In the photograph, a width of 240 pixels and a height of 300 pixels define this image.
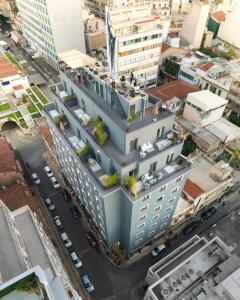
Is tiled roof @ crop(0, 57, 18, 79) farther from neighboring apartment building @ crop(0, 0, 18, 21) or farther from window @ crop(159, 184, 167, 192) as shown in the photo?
window @ crop(159, 184, 167, 192)

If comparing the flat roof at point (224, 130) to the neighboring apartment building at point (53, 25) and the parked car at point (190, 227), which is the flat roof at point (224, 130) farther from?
the neighboring apartment building at point (53, 25)

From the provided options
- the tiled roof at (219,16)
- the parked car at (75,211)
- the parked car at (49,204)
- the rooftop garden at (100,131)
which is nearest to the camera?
the rooftop garden at (100,131)

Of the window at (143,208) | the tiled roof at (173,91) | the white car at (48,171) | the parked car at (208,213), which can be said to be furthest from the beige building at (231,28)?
the window at (143,208)

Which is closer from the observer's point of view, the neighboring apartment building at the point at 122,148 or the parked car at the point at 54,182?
the neighboring apartment building at the point at 122,148

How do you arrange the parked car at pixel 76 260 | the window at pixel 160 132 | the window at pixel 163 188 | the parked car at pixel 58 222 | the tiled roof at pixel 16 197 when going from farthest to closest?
the parked car at pixel 58 222
the parked car at pixel 76 260
the tiled roof at pixel 16 197
the window at pixel 163 188
the window at pixel 160 132

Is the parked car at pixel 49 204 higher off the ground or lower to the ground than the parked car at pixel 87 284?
higher

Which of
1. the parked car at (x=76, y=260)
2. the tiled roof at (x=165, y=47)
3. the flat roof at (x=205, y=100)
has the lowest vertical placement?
the parked car at (x=76, y=260)

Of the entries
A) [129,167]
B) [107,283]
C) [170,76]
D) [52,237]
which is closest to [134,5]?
[170,76]
